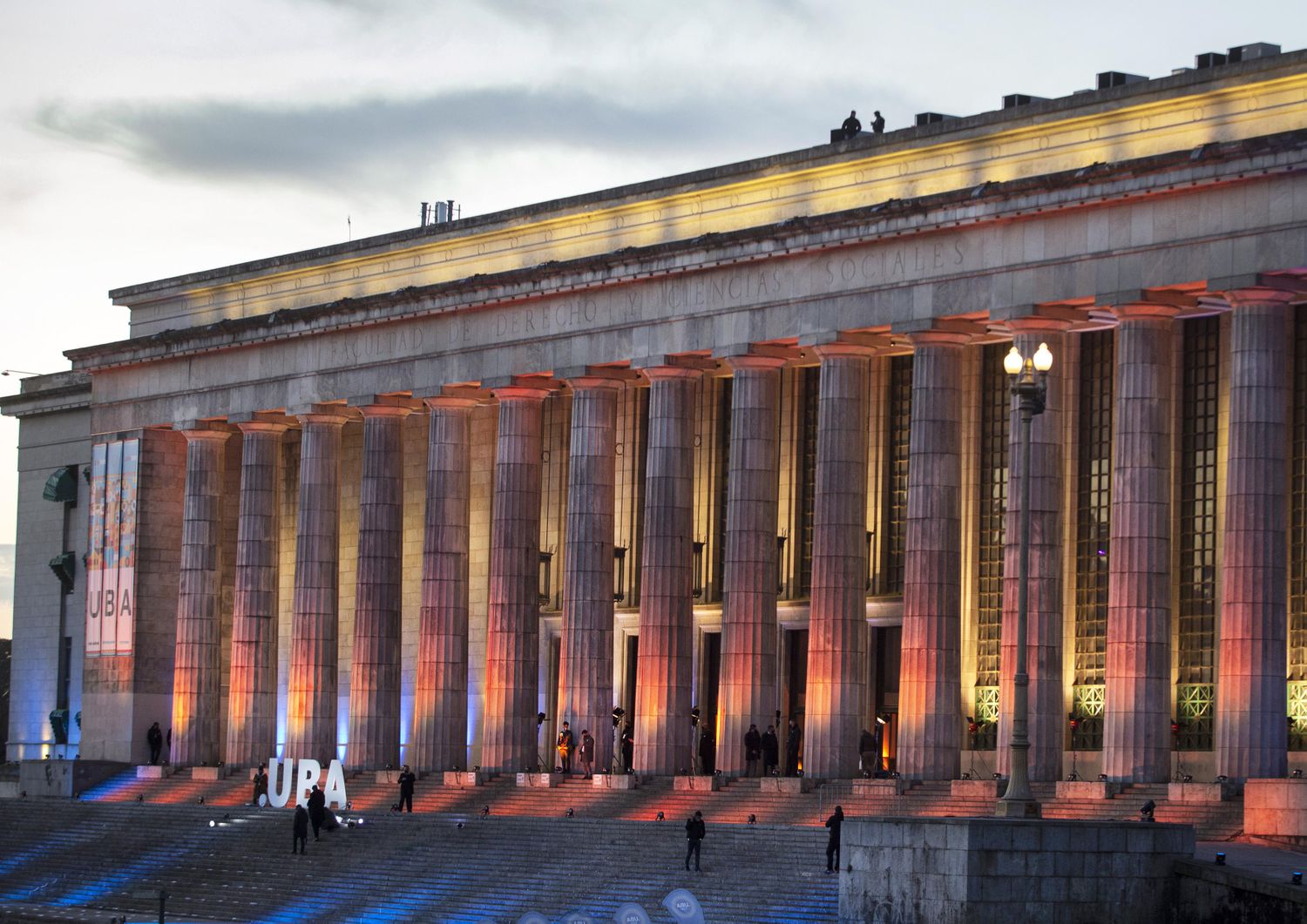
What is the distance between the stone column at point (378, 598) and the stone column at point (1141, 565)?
2573 centimetres

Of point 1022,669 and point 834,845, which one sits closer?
point 1022,669

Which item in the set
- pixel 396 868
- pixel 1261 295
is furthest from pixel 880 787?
pixel 1261 295

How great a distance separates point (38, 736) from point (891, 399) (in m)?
37.7

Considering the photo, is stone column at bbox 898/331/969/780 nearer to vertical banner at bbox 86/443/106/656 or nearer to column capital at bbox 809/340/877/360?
column capital at bbox 809/340/877/360

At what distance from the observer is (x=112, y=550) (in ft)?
284

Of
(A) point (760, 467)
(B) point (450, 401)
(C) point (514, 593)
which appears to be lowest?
(C) point (514, 593)

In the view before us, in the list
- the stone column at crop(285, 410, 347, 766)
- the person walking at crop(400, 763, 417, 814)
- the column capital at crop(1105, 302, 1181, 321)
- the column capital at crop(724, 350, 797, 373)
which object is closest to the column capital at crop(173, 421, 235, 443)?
the stone column at crop(285, 410, 347, 766)

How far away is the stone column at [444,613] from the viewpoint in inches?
2943

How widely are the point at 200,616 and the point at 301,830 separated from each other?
63.7 feet

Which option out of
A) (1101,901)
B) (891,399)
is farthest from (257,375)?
(1101,901)

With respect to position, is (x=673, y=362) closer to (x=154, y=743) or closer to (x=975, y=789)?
(x=975, y=789)

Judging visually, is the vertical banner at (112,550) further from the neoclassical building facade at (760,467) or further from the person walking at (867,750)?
the person walking at (867,750)

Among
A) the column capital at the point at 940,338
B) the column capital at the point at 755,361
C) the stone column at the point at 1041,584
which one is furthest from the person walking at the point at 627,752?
the column capital at the point at 940,338

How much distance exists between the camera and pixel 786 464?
74.9 m
